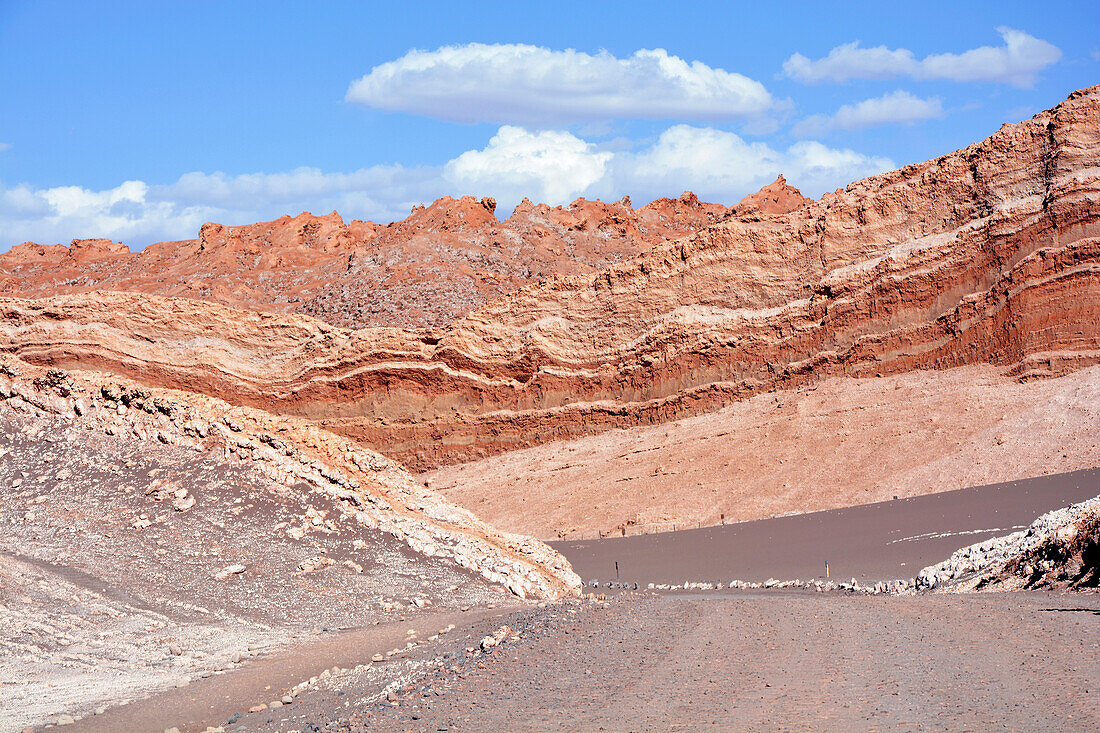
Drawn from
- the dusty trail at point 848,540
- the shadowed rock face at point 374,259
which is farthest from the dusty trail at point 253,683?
the shadowed rock face at point 374,259

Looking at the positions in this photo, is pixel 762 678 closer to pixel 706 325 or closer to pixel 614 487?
pixel 614 487

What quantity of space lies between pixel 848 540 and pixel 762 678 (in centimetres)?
1648

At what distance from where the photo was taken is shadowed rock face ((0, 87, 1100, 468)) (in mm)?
33625

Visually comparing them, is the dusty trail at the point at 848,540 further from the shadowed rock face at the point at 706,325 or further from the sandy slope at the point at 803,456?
the shadowed rock face at the point at 706,325

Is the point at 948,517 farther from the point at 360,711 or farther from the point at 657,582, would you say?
the point at 360,711

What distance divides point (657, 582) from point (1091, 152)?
20742 mm

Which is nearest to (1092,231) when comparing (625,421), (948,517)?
(948,517)

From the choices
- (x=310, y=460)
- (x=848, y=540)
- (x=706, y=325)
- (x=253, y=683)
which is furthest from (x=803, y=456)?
(x=253, y=683)

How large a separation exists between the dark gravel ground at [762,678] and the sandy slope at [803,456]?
16.5m

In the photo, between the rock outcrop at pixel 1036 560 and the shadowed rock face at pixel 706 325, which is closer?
the rock outcrop at pixel 1036 560

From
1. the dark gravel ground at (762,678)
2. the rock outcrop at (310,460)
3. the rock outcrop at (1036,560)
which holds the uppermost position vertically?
A: the rock outcrop at (310,460)

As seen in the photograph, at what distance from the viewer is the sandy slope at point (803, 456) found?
2902 cm

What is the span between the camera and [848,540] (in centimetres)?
2467

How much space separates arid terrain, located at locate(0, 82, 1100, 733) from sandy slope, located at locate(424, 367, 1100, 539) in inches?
5.0
